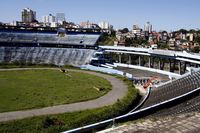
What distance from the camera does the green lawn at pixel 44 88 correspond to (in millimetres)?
32634

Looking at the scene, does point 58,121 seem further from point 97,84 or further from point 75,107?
point 97,84

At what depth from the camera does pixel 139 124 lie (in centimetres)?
1457

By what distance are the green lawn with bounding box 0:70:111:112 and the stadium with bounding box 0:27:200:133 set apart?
22cm

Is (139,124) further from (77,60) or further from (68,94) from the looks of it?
(77,60)

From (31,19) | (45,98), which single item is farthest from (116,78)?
(31,19)

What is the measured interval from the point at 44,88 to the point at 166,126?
96.2 ft

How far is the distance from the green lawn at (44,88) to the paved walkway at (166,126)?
17.9 m

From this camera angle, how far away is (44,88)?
41531mm

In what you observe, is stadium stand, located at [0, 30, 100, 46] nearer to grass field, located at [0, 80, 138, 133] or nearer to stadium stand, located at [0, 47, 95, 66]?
stadium stand, located at [0, 47, 95, 66]

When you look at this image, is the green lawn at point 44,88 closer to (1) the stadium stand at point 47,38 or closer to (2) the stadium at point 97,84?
(2) the stadium at point 97,84

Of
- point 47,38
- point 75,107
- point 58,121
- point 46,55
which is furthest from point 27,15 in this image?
point 58,121

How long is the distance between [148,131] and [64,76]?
1593 inches

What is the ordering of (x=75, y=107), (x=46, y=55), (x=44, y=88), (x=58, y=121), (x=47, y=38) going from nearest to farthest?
(x=58, y=121)
(x=75, y=107)
(x=44, y=88)
(x=46, y=55)
(x=47, y=38)

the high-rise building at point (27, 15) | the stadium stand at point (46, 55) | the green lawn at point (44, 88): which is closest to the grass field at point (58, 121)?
the green lawn at point (44, 88)
